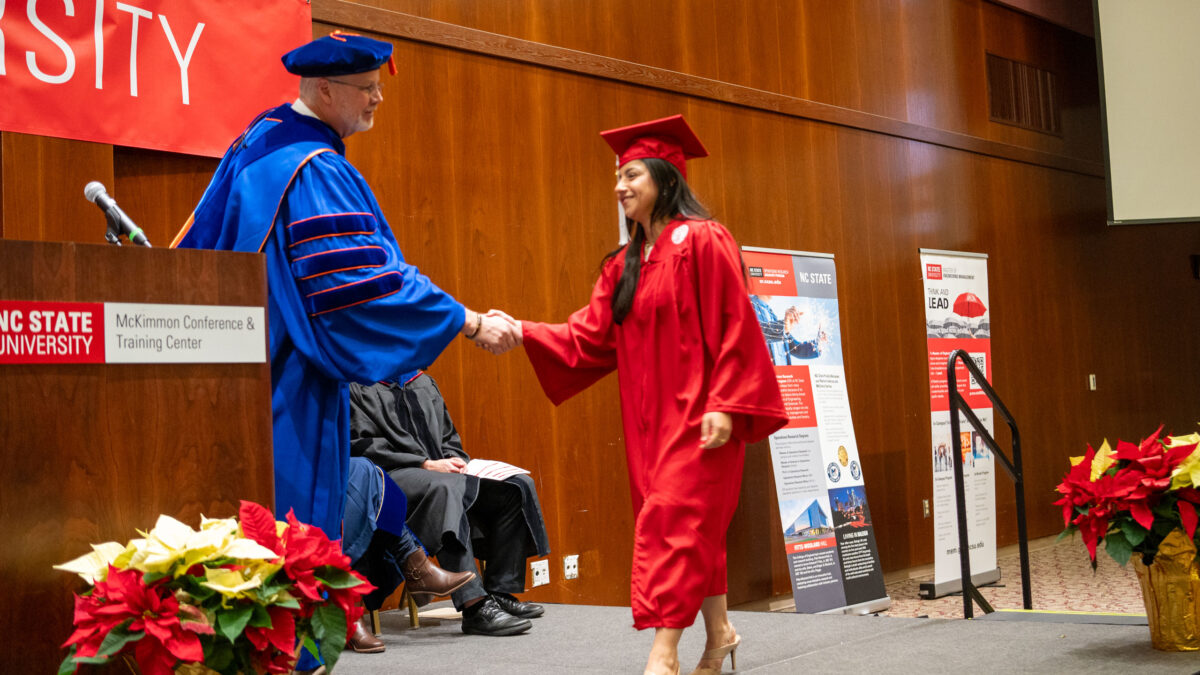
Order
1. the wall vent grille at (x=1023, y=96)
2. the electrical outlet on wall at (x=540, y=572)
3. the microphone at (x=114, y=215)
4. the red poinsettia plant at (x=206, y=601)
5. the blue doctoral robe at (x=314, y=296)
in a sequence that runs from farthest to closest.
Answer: the wall vent grille at (x=1023, y=96) → the electrical outlet on wall at (x=540, y=572) → the blue doctoral robe at (x=314, y=296) → the microphone at (x=114, y=215) → the red poinsettia plant at (x=206, y=601)

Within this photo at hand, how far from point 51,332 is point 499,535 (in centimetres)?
226

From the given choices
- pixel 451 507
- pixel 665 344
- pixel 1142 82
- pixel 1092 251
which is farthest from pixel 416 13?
pixel 1092 251

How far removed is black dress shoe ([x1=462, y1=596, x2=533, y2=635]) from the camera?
3.66 m

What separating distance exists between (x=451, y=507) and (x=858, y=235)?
4.31 meters

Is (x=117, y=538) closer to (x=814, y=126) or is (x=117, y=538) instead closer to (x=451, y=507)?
(x=451, y=507)

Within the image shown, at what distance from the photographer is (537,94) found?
529 centimetres

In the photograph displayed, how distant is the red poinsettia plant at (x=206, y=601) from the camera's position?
1.61 m

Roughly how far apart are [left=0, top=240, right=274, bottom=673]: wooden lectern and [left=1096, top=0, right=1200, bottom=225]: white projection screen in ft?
23.9

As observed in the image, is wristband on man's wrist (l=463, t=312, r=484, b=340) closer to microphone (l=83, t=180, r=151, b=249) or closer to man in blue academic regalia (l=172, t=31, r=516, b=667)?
man in blue academic regalia (l=172, t=31, r=516, b=667)

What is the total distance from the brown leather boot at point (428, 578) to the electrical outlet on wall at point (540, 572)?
141 centimetres

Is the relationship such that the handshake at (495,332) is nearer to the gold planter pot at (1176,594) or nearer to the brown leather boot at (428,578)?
the brown leather boot at (428,578)

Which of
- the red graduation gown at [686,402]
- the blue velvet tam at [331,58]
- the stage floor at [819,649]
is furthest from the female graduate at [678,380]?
the blue velvet tam at [331,58]

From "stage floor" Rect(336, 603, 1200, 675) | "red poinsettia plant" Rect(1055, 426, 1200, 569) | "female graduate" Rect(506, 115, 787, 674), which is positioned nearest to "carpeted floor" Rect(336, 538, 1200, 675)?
"stage floor" Rect(336, 603, 1200, 675)

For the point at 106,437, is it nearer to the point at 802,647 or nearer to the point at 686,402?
the point at 686,402
